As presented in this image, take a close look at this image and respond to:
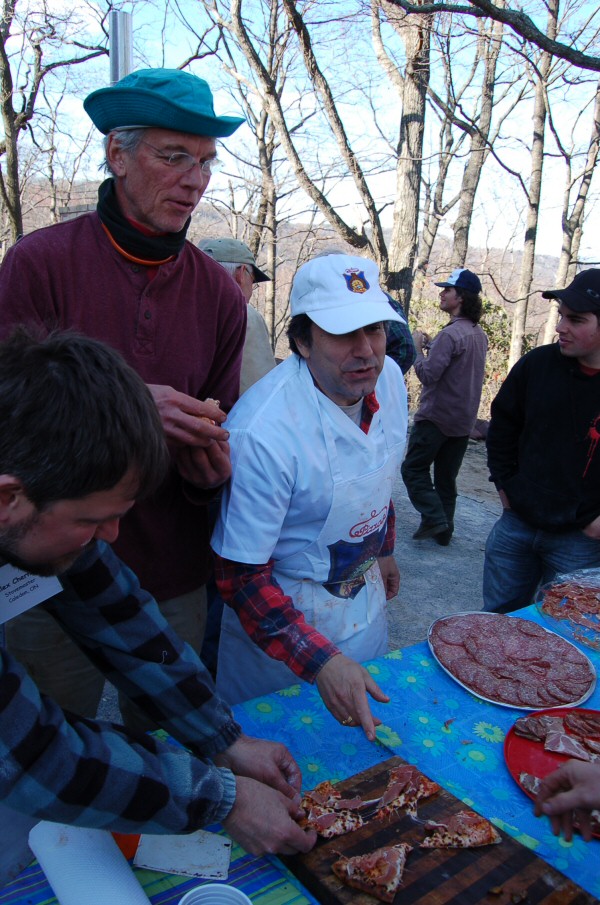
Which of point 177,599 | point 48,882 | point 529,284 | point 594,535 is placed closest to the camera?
point 48,882

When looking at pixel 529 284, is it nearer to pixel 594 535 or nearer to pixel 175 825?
pixel 594 535

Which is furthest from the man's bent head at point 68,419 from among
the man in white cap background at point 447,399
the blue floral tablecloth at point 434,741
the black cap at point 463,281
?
the black cap at point 463,281

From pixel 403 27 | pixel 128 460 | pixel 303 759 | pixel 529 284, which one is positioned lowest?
pixel 303 759

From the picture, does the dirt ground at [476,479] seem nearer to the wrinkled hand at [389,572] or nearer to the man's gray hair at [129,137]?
the wrinkled hand at [389,572]

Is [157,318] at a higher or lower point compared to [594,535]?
higher

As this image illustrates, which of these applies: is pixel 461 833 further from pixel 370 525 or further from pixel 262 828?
pixel 370 525

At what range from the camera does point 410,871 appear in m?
1.14

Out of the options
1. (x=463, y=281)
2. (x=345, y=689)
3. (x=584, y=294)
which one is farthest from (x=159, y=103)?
(x=463, y=281)

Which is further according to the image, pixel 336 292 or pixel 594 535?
pixel 594 535

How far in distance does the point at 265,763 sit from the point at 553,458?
1.94 metres

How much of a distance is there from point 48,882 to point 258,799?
1.20 ft

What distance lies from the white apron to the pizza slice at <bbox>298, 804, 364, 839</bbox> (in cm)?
55

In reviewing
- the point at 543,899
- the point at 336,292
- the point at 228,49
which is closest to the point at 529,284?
the point at 228,49

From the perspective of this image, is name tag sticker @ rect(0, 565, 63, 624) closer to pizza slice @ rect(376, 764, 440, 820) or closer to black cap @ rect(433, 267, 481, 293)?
pizza slice @ rect(376, 764, 440, 820)
